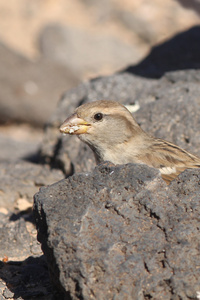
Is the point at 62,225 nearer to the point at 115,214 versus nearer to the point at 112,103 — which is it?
the point at 115,214

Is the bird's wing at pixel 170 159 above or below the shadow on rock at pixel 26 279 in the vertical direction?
above

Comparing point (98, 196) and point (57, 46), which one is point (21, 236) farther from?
point (57, 46)

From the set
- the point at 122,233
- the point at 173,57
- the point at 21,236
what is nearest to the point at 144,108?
the point at 173,57

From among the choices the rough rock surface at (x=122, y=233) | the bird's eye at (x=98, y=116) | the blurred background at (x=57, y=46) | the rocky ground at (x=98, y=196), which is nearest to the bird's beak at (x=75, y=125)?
the bird's eye at (x=98, y=116)

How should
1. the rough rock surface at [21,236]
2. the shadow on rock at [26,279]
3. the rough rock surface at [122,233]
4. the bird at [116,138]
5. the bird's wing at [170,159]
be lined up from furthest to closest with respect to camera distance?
the bird at [116,138] < the bird's wing at [170,159] < the rough rock surface at [21,236] < the shadow on rock at [26,279] < the rough rock surface at [122,233]

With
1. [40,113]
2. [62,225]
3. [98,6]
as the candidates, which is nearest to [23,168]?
[62,225]

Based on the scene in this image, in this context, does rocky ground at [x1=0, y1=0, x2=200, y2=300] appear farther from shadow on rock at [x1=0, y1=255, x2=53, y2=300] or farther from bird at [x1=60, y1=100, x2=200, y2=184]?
bird at [x1=60, y1=100, x2=200, y2=184]

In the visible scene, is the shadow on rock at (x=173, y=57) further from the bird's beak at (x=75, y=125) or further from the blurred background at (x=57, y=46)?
the bird's beak at (x=75, y=125)
